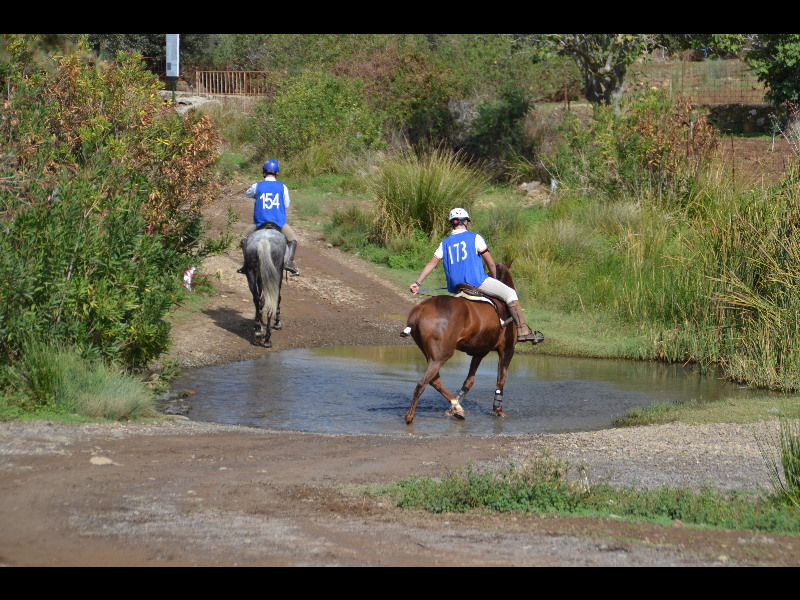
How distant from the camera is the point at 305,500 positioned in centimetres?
724

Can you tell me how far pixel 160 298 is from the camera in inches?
462

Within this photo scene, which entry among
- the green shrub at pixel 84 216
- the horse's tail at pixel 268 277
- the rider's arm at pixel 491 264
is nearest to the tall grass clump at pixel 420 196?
the horse's tail at pixel 268 277

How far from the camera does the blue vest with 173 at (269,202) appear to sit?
15.6 meters

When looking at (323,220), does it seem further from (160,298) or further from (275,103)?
(160,298)

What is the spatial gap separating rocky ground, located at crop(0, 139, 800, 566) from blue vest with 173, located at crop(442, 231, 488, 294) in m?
2.29

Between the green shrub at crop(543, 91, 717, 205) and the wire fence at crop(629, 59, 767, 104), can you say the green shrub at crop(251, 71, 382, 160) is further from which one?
the wire fence at crop(629, 59, 767, 104)

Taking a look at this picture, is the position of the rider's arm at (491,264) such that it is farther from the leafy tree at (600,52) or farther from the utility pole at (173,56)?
the leafy tree at (600,52)

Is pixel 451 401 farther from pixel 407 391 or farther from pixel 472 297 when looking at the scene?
pixel 407 391

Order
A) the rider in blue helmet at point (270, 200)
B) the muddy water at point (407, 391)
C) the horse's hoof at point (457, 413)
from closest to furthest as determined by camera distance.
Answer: the muddy water at point (407, 391)
the horse's hoof at point (457, 413)
the rider in blue helmet at point (270, 200)

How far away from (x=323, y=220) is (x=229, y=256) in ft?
14.1

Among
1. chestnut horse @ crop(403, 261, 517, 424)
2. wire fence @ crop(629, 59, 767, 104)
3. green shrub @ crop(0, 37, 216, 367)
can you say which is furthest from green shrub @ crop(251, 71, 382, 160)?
chestnut horse @ crop(403, 261, 517, 424)

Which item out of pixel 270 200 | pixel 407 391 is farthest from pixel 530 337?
pixel 270 200

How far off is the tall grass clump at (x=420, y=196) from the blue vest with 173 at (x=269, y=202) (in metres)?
6.67

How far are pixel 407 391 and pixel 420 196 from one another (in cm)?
954
